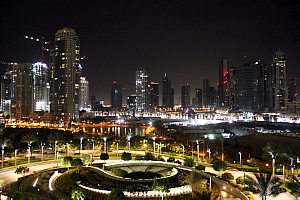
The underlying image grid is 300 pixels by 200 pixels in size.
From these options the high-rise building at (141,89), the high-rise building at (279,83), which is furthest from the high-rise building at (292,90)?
the high-rise building at (141,89)

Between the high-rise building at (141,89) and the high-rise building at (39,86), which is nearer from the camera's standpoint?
the high-rise building at (39,86)

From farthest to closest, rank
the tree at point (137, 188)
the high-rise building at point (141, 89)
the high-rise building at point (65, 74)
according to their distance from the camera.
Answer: the high-rise building at point (141, 89), the high-rise building at point (65, 74), the tree at point (137, 188)

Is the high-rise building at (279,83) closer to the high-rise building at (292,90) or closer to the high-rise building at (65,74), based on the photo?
the high-rise building at (292,90)

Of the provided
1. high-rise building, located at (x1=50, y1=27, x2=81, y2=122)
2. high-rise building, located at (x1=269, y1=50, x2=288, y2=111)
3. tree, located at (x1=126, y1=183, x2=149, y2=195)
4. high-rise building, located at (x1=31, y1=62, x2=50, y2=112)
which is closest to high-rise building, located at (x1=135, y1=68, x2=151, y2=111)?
high-rise building, located at (x1=31, y1=62, x2=50, y2=112)

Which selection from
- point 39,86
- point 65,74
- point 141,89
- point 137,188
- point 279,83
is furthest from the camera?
point 141,89

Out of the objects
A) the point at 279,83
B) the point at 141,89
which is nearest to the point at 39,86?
the point at 141,89

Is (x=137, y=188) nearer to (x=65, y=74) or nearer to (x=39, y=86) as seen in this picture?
(x=65, y=74)
